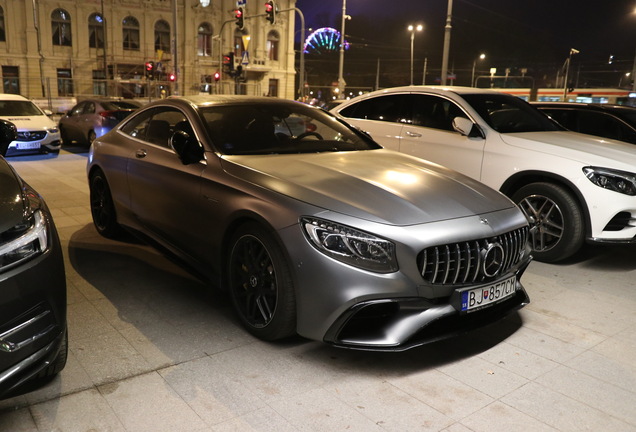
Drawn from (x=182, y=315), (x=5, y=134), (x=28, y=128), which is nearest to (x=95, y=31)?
(x=28, y=128)

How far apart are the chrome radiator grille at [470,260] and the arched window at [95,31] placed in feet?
153

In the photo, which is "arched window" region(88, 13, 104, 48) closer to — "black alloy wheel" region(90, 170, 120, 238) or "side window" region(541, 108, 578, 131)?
"black alloy wheel" region(90, 170, 120, 238)

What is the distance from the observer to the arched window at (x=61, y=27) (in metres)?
42.4

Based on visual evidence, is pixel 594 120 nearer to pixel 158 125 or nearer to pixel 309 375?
pixel 158 125

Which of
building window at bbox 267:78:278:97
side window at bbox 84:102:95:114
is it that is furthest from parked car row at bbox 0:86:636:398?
building window at bbox 267:78:278:97

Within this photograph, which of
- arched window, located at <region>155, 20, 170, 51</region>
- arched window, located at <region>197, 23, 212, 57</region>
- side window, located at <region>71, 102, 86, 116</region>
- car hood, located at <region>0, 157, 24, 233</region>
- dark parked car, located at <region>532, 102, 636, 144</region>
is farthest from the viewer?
arched window, located at <region>197, 23, 212, 57</region>

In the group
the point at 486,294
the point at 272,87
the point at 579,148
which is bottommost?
the point at 486,294

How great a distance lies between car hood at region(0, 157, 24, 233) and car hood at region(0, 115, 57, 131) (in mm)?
11302

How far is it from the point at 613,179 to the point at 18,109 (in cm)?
1378

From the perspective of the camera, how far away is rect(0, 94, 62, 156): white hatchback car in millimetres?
12930

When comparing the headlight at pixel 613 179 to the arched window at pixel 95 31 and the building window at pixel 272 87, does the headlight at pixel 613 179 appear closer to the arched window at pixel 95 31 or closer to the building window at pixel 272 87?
the arched window at pixel 95 31

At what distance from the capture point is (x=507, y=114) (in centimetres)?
632

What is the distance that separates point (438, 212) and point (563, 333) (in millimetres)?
1419

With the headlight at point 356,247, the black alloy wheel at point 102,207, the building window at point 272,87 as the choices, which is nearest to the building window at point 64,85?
the building window at point 272,87
